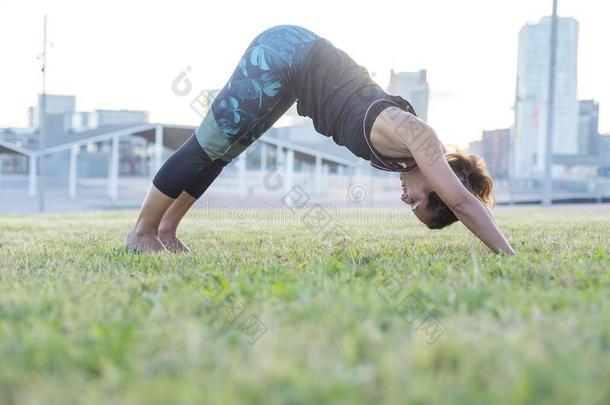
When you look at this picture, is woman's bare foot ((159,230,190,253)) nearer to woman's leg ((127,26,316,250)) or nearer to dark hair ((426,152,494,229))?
woman's leg ((127,26,316,250))

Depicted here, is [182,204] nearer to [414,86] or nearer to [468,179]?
[468,179]

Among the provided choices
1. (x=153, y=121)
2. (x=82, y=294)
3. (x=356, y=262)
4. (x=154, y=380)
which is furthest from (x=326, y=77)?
(x=153, y=121)

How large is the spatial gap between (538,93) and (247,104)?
22.8 meters

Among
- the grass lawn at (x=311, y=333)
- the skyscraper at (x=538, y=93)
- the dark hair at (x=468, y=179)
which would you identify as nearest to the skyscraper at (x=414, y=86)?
the dark hair at (x=468, y=179)

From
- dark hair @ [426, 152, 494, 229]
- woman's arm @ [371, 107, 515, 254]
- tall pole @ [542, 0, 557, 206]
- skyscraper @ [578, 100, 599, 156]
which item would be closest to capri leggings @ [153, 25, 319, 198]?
woman's arm @ [371, 107, 515, 254]

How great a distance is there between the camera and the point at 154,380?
990 millimetres

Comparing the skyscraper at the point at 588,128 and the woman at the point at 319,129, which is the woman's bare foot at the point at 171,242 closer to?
the woman at the point at 319,129

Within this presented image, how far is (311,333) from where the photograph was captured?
123cm

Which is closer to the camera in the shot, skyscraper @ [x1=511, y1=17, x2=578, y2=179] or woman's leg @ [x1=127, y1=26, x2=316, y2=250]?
woman's leg @ [x1=127, y1=26, x2=316, y2=250]

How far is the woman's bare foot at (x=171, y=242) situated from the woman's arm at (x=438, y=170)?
4.18ft

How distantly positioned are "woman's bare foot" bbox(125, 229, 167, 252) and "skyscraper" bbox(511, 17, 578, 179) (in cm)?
2080

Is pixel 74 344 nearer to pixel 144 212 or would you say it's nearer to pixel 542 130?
pixel 144 212

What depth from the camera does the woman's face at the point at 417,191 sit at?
3.06m

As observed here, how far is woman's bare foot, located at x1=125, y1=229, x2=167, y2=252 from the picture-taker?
127 inches
